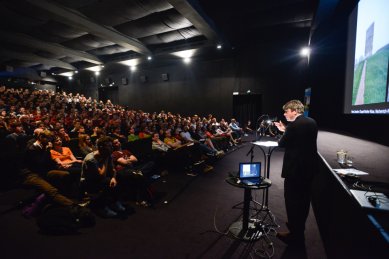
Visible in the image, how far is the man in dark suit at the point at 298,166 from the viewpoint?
2.21m

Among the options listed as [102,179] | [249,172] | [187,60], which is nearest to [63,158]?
[102,179]

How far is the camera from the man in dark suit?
7.23 feet

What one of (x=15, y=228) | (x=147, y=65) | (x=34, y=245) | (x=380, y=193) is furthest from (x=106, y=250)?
(x=147, y=65)

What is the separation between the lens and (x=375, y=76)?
343 centimetres

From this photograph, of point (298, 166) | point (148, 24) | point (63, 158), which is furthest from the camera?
point (148, 24)

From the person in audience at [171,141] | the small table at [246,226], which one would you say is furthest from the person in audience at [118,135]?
the small table at [246,226]

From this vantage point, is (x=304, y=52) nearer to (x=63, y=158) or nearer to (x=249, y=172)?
(x=249, y=172)

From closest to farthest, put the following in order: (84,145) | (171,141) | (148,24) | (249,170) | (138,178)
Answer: (249,170) → (138,178) → (84,145) → (171,141) → (148,24)

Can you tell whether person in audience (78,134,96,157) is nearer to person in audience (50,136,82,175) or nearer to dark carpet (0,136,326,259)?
person in audience (50,136,82,175)

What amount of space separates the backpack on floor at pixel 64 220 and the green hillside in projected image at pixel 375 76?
15.6ft

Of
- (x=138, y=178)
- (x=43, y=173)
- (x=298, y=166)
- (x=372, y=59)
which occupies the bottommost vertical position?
(x=138, y=178)

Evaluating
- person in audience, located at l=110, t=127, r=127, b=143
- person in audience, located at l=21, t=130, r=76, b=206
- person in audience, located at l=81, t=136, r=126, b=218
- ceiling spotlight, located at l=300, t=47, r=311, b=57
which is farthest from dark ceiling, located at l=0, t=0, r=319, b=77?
person in audience, located at l=21, t=130, r=76, b=206

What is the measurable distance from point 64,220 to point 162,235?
1.30 m

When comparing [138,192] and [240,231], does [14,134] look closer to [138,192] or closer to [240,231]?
[138,192]
